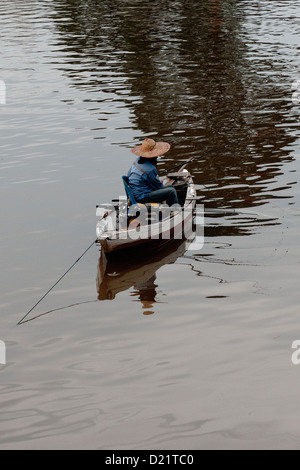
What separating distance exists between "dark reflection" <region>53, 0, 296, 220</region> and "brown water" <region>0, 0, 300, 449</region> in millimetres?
101

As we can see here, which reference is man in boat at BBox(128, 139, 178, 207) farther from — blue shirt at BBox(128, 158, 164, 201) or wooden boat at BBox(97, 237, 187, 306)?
wooden boat at BBox(97, 237, 187, 306)

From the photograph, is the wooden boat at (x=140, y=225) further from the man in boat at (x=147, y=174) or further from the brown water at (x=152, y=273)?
the brown water at (x=152, y=273)

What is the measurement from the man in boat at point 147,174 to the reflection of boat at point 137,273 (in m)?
0.95

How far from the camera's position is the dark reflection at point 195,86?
1716cm

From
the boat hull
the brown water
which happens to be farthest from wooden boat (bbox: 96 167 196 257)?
the brown water

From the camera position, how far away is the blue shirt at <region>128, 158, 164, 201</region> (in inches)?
508

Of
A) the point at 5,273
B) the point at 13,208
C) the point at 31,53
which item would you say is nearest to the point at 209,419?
the point at 5,273

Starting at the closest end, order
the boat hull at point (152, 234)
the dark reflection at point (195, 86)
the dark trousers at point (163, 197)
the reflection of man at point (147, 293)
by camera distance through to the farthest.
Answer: the reflection of man at point (147, 293) < the boat hull at point (152, 234) < the dark trousers at point (163, 197) < the dark reflection at point (195, 86)

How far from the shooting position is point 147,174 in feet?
42.3

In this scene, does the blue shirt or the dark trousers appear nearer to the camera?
the blue shirt

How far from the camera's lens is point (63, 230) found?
13914mm

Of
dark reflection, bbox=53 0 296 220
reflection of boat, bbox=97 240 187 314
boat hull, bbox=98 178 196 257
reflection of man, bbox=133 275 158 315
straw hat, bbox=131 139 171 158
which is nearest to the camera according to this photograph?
reflection of man, bbox=133 275 158 315

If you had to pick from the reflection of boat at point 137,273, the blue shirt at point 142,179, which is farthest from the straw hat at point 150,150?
the reflection of boat at point 137,273

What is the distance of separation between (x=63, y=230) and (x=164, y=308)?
4.00 metres
